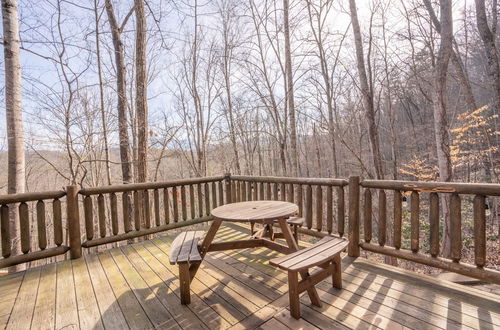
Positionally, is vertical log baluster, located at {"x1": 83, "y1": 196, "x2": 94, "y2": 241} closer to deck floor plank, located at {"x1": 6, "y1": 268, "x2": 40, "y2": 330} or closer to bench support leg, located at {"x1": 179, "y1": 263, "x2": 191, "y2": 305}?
deck floor plank, located at {"x1": 6, "y1": 268, "x2": 40, "y2": 330}

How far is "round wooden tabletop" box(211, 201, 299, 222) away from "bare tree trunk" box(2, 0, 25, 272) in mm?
2863

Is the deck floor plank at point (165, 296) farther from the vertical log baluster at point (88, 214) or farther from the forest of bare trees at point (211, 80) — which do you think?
the forest of bare trees at point (211, 80)

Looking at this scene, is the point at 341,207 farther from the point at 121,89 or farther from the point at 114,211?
the point at 121,89

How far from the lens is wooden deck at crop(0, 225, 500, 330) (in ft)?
5.95

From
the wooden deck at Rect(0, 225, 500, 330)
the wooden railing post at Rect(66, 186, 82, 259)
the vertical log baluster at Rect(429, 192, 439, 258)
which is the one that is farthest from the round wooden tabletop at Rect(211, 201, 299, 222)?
the wooden railing post at Rect(66, 186, 82, 259)

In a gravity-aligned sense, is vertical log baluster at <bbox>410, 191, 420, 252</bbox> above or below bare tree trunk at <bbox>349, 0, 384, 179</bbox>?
below

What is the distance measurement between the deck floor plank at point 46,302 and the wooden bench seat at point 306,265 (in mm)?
1821

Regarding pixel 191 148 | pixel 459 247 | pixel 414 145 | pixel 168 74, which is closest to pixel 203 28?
pixel 168 74

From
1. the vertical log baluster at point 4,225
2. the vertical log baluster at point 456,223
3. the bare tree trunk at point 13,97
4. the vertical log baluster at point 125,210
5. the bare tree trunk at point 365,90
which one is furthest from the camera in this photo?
the bare tree trunk at point 365,90

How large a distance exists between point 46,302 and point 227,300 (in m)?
1.62

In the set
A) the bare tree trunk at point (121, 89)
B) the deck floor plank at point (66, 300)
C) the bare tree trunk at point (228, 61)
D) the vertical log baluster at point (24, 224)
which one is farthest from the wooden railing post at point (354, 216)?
the bare tree trunk at point (228, 61)

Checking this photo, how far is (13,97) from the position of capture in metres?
3.25

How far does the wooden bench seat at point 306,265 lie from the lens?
1.75 metres

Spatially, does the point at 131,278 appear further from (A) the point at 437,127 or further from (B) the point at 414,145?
(B) the point at 414,145
